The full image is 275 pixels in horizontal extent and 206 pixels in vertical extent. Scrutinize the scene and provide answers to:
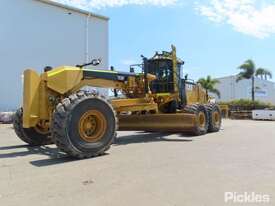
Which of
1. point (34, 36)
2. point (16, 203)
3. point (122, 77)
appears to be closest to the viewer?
point (16, 203)

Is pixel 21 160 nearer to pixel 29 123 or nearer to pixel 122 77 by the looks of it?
pixel 29 123

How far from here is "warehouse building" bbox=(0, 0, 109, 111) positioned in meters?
32.3

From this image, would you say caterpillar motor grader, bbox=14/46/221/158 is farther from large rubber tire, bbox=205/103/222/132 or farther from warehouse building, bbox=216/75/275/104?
warehouse building, bbox=216/75/275/104

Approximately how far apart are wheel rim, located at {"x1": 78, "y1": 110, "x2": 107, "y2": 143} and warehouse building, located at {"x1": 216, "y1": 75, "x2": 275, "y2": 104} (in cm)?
6623

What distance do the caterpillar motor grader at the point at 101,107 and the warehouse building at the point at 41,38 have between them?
63.4 ft

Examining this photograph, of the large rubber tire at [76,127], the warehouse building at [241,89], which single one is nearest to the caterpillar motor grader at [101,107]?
the large rubber tire at [76,127]

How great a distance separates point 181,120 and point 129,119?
185 cm

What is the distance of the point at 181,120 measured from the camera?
47.8 ft

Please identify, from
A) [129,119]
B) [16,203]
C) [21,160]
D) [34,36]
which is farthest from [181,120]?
[34,36]

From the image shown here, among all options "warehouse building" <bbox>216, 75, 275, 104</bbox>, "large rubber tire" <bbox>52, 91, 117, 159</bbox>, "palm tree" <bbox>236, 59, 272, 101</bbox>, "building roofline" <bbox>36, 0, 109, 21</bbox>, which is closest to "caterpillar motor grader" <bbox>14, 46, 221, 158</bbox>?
"large rubber tire" <bbox>52, 91, 117, 159</bbox>

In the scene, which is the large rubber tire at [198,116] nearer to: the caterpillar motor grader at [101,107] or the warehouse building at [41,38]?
the caterpillar motor grader at [101,107]

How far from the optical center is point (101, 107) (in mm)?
9852

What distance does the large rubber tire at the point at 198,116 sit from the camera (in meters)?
15.1

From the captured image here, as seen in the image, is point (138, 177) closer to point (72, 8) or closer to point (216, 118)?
point (216, 118)
